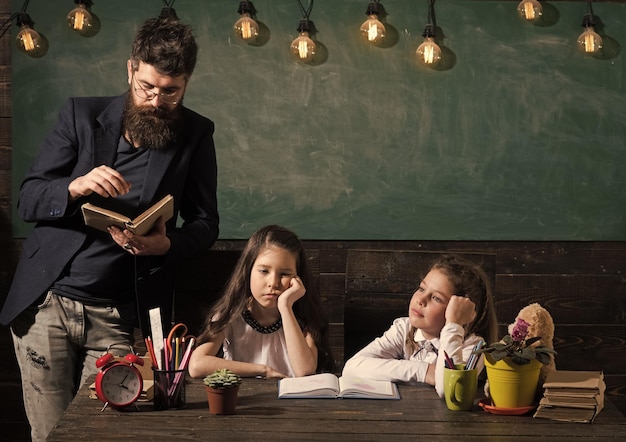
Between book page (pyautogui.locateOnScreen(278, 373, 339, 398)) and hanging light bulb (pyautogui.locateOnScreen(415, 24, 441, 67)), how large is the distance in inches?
69.5

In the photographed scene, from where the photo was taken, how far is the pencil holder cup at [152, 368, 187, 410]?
7.28 feet

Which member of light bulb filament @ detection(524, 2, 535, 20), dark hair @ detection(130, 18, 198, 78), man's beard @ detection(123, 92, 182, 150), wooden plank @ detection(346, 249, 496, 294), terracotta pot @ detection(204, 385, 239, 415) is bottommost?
terracotta pot @ detection(204, 385, 239, 415)

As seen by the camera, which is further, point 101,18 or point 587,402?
point 101,18

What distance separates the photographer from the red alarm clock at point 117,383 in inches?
86.5

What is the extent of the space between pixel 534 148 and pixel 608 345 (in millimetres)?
941

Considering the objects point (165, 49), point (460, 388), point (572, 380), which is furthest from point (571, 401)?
point (165, 49)

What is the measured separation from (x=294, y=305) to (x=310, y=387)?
0.52m

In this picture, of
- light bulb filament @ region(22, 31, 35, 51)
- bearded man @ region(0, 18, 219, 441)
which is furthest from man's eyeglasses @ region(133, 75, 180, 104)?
light bulb filament @ region(22, 31, 35, 51)

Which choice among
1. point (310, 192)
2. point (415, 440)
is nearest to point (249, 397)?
point (415, 440)

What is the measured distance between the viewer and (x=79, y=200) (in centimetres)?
266

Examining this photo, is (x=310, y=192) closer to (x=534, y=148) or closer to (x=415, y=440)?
(x=534, y=148)

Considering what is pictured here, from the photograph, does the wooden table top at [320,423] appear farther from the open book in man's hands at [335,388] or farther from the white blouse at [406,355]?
the white blouse at [406,355]

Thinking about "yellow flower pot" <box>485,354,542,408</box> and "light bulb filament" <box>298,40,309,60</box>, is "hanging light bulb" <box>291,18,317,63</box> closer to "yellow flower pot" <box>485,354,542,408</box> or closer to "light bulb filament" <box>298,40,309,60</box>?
"light bulb filament" <box>298,40,309,60</box>

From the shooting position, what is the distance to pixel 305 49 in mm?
3801
